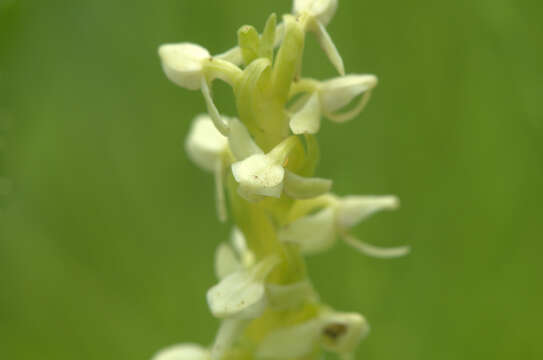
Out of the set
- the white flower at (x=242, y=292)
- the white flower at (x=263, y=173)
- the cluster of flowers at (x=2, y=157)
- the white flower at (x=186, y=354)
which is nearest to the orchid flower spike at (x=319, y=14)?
the white flower at (x=263, y=173)

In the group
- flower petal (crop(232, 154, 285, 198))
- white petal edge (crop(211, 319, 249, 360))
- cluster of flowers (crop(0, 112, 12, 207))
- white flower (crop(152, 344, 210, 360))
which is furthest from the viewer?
cluster of flowers (crop(0, 112, 12, 207))

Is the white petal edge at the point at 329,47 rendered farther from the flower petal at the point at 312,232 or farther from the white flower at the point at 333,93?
the flower petal at the point at 312,232

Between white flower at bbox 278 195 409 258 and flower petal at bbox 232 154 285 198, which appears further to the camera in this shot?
white flower at bbox 278 195 409 258

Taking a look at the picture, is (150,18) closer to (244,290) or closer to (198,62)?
→ (198,62)

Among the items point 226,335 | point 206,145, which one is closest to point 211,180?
point 206,145

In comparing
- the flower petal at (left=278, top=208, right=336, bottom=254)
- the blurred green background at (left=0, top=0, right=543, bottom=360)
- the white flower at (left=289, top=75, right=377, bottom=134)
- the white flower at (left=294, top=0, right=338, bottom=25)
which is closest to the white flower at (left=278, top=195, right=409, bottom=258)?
the flower petal at (left=278, top=208, right=336, bottom=254)

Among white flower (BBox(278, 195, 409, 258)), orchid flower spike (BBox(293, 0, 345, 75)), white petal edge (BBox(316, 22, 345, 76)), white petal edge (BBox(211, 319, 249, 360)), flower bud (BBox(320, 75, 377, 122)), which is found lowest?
white petal edge (BBox(211, 319, 249, 360))

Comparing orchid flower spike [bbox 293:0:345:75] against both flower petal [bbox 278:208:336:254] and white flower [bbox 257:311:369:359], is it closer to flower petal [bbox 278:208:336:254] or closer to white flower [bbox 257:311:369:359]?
flower petal [bbox 278:208:336:254]

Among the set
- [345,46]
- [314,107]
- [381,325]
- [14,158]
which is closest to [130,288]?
[14,158]
